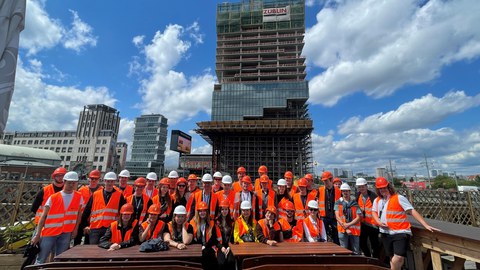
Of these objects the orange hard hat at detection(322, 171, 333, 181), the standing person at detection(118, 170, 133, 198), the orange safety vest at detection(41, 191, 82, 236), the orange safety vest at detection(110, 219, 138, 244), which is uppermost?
the orange hard hat at detection(322, 171, 333, 181)

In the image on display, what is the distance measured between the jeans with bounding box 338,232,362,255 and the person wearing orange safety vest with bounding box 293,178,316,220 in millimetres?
850

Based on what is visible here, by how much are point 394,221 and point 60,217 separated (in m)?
6.15

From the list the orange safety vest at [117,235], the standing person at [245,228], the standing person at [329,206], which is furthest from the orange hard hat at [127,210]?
the standing person at [329,206]

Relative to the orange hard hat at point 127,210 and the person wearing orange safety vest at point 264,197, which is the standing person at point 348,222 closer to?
the person wearing orange safety vest at point 264,197

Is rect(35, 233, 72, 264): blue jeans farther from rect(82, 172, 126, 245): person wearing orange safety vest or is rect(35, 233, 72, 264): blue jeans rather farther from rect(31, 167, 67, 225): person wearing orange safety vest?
rect(31, 167, 67, 225): person wearing orange safety vest

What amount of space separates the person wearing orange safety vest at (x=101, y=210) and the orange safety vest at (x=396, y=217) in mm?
5337

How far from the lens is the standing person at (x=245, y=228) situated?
3.97 meters

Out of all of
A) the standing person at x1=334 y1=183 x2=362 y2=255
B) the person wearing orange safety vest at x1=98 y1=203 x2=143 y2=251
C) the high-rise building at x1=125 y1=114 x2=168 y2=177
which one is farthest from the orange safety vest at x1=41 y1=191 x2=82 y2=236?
the high-rise building at x1=125 y1=114 x2=168 y2=177

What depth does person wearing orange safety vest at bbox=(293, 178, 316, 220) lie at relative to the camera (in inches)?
193

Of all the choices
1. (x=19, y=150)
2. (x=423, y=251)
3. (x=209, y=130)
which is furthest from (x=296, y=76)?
(x=19, y=150)

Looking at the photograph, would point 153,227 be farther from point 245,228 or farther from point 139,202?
point 245,228

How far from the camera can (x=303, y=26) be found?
63.5 m

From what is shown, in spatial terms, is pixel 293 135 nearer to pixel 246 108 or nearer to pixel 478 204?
A: pixel 246 108

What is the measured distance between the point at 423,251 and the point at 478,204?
40.9ft
